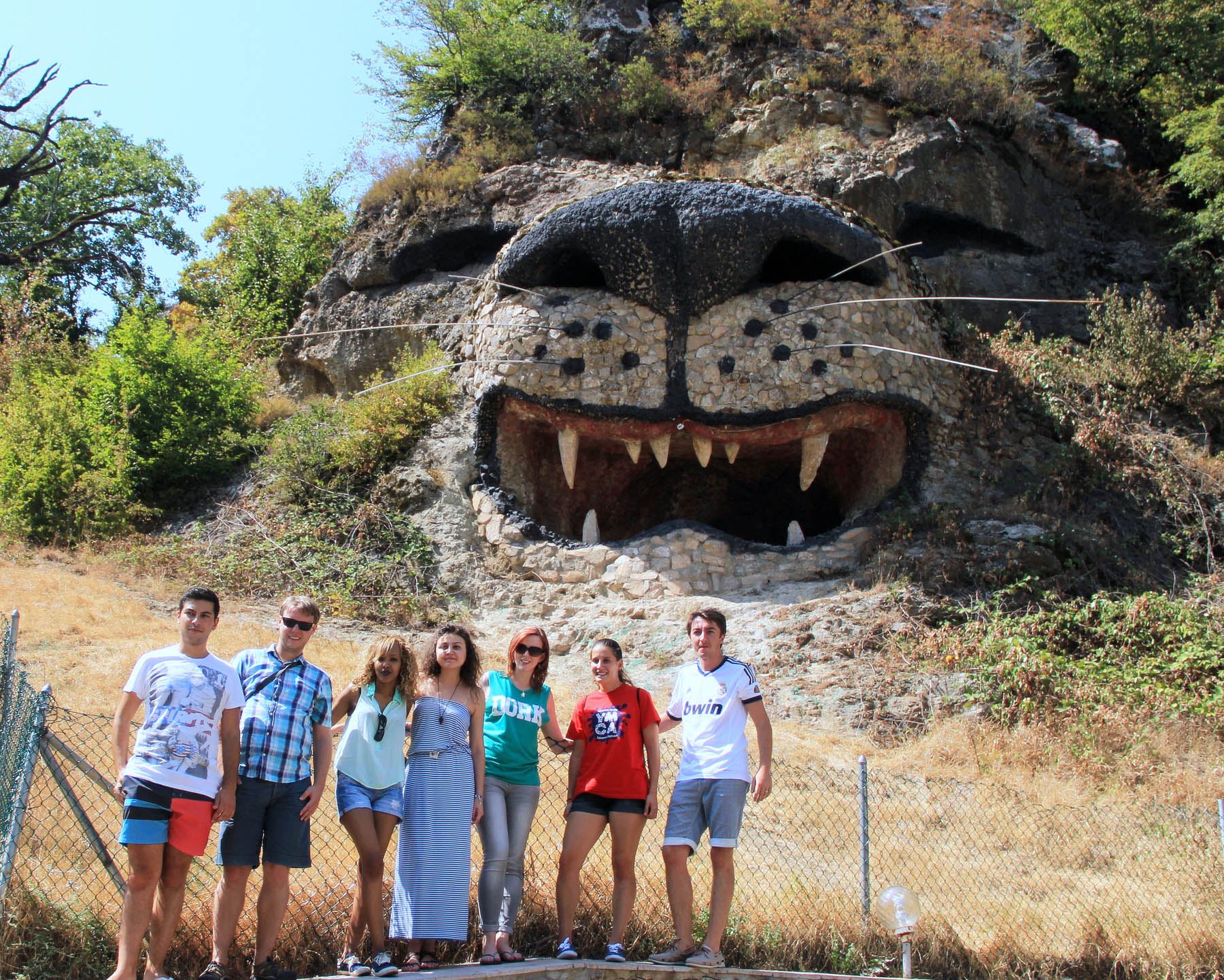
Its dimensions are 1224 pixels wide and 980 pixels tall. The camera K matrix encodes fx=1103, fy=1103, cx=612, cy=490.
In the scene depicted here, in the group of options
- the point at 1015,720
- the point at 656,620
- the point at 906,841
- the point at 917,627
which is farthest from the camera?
the point at 656,620

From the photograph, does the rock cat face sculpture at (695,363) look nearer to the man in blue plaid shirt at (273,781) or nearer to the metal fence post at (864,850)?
the metal fence post at (864,850)

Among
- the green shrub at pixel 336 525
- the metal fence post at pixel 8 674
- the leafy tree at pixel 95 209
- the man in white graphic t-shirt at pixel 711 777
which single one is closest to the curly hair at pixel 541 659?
the man in white graphic t-shirt at pixel 711 777

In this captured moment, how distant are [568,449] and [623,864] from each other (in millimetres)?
6273

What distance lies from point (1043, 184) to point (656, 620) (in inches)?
335

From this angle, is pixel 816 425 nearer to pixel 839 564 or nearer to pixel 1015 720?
pixel 839 564

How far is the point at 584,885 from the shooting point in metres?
4.52

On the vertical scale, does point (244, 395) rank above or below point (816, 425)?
above

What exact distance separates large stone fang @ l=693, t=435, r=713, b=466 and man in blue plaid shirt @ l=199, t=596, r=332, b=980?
20.6ft

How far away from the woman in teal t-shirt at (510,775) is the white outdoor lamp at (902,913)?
142 cm

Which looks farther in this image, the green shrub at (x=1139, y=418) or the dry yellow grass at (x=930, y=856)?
the green shrub at (x=1139, y=418)

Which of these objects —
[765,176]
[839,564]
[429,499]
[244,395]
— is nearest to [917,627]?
[839,564]

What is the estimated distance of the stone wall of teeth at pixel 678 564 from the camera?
376 inches

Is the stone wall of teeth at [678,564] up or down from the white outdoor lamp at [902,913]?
up

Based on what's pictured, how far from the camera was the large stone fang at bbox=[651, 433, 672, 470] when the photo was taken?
393 inches
